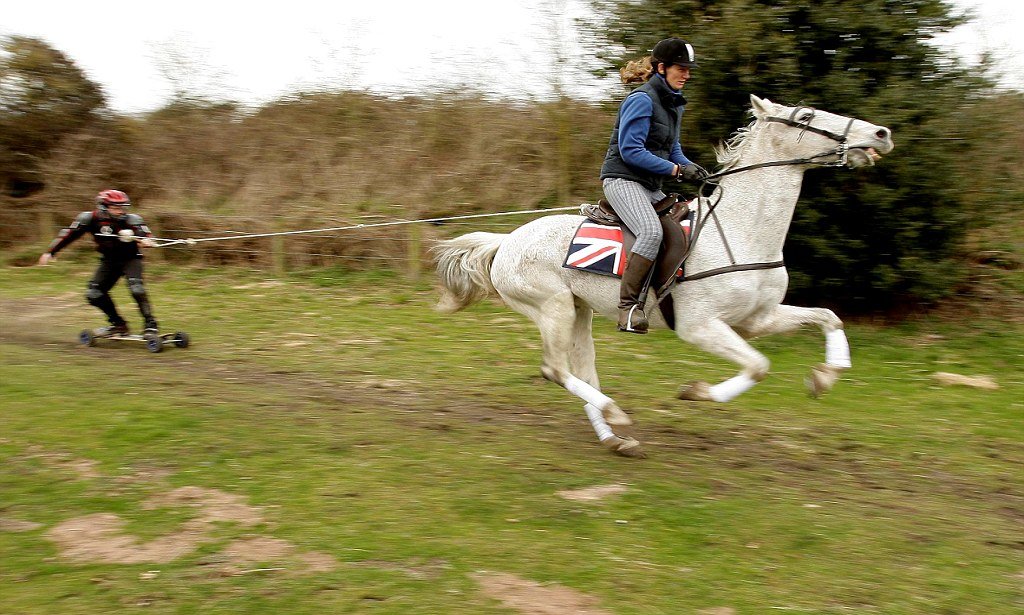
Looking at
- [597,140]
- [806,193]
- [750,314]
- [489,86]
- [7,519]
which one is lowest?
[7,519]

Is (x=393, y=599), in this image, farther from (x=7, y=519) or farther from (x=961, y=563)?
(x=961, y=563)

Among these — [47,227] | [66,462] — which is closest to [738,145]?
[66,462]

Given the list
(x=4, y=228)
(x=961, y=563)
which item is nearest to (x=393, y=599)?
(x=961, y=563)

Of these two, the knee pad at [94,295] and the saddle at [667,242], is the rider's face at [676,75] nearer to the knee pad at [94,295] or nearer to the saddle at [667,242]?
the saddle at [667,242]

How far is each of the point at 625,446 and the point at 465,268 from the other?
2134 millimetres

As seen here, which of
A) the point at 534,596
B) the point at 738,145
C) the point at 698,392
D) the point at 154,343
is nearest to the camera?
the point at 534,596

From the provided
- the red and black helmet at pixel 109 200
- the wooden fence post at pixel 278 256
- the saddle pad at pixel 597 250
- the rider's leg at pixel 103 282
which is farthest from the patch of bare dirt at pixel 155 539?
the wooden fence post at pixel 278 256

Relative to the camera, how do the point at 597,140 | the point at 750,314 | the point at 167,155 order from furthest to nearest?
the point at 167,155
the point at 597,140
the point at 750,314

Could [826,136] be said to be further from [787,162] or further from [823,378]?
[823,378]

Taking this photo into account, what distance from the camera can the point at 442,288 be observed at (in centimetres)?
800

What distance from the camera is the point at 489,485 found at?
6.18 m

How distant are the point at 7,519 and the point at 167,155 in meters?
18.0

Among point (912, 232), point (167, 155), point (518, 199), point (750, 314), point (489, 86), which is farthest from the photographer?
point (167, 155)

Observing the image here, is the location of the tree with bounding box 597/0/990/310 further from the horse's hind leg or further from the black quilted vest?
the horse's hind leg
